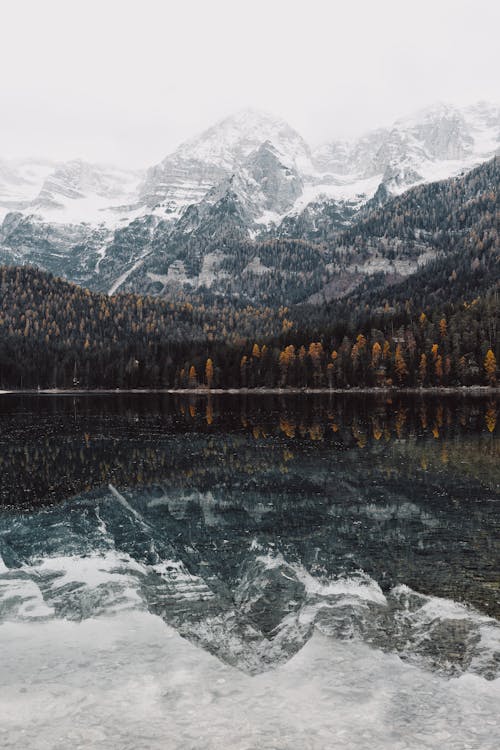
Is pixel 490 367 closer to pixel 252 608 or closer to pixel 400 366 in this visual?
pixel 400 366

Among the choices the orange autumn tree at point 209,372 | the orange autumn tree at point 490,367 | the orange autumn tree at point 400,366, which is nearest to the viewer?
the orange autumn tree at point 490,367

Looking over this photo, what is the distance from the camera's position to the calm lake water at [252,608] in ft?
34.1

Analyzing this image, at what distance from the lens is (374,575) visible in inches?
733

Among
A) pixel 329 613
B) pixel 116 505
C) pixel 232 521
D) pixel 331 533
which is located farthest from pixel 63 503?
pixel 329 613

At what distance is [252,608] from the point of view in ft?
52.3

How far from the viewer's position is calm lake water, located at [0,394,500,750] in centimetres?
1038

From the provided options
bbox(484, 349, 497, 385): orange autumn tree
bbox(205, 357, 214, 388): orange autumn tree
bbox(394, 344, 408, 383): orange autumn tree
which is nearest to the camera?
bbox(484, 349, 497, 385): orange autumn tree

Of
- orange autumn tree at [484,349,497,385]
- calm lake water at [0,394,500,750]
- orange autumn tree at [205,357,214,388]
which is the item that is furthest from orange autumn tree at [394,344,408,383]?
calm lake water at [0,394,500,750]

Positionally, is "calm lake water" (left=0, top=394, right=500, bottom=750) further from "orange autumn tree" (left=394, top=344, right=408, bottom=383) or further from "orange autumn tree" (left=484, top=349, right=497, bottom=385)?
"orange autumn tree" (left=394, top=344, right=408, bottom=383)

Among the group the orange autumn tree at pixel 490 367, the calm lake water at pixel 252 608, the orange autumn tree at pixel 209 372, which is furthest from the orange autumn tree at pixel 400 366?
the calm lake water at pixel 252 608

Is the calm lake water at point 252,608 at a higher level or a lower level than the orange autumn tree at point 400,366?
lower

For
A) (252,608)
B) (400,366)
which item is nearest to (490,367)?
(400,366)

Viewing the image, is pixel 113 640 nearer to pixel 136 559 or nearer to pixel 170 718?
pixel 170 718

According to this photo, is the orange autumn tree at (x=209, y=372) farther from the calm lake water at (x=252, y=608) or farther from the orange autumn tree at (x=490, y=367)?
the calm lake water at (x=252, y=608)
